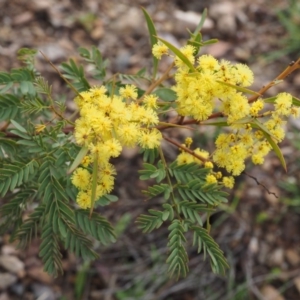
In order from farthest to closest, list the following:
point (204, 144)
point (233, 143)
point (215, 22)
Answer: point (215, 22) → point (204, 144) → point (233, 143)

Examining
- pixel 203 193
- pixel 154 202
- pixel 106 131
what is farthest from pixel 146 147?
pixel 154 202

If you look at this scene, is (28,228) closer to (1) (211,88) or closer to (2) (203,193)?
(2) (203,193)

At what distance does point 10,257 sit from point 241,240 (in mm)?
958

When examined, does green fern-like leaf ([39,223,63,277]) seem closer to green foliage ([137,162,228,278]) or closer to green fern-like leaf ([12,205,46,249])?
green fern-like leaf ([12,205,46,249])

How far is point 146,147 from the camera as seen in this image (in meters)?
0.96

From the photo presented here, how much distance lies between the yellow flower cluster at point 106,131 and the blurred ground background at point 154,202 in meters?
1.04

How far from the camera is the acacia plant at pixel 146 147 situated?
0.94 meters

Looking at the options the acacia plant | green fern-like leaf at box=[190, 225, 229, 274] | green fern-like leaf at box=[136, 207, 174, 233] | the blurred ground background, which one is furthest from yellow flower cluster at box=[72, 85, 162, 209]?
the blurred ground background

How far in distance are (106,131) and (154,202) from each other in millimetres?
1282

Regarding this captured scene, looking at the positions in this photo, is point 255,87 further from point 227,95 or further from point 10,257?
point 227,95

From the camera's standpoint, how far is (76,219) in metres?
1.17

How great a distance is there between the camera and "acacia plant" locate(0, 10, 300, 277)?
3.09 feet

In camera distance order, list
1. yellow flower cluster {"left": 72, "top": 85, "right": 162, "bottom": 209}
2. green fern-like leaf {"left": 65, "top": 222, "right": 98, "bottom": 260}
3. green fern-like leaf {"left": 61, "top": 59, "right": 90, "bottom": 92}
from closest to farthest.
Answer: yellow flower cluster {"left": 72, "top": 85, "right": 162, "bottom": 209}, green fern-like leaf {"left": 65, "top": 222, "right": 98, "bottom": 260}, green fern-like leaf {"left": 61, "top": 59, "right": 90, "bottom": 92}

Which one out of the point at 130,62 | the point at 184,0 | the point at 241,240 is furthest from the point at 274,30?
the point at 241,240
